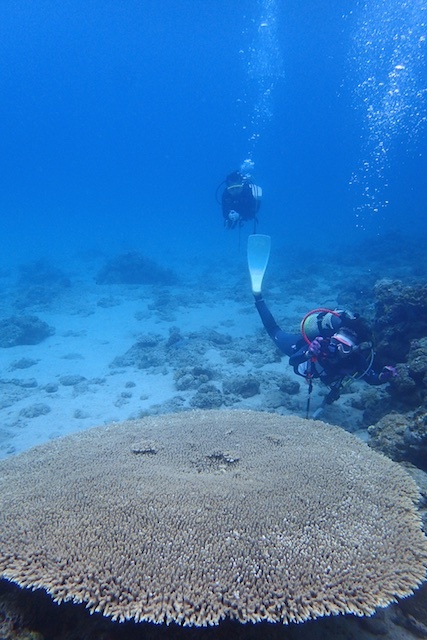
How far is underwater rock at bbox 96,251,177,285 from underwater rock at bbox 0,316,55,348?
34.3 ft

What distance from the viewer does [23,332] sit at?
1593 centimetres

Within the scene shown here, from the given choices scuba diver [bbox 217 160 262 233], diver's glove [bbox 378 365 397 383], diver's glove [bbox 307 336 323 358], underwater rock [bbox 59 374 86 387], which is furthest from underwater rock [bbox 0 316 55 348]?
diver's glove [bbox 378 365 397 383]

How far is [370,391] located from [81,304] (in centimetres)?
1787

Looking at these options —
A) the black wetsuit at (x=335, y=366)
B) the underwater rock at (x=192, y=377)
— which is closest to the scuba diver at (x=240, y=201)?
the underwater rock at (x=192, y=377)

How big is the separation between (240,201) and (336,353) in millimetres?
10661

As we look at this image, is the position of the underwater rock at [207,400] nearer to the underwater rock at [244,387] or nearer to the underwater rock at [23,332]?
the underwater rock at [244,387]

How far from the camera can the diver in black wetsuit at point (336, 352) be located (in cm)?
702

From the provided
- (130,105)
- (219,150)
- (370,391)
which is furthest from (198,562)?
(219,150)

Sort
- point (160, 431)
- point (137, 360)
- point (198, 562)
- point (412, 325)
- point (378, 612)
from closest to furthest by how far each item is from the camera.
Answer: point (198, 562) < point (378, 612) < point (160, 431) < point (412, 325) < point (137, 360)

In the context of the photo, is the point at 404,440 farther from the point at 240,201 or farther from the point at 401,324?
the point at 240,201

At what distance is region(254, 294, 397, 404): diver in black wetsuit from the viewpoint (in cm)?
702

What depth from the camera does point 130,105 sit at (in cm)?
13438

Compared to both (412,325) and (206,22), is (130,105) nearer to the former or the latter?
(206,22)

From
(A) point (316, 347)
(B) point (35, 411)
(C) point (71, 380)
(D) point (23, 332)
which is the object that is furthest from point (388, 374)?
(D) point (23, 332)
